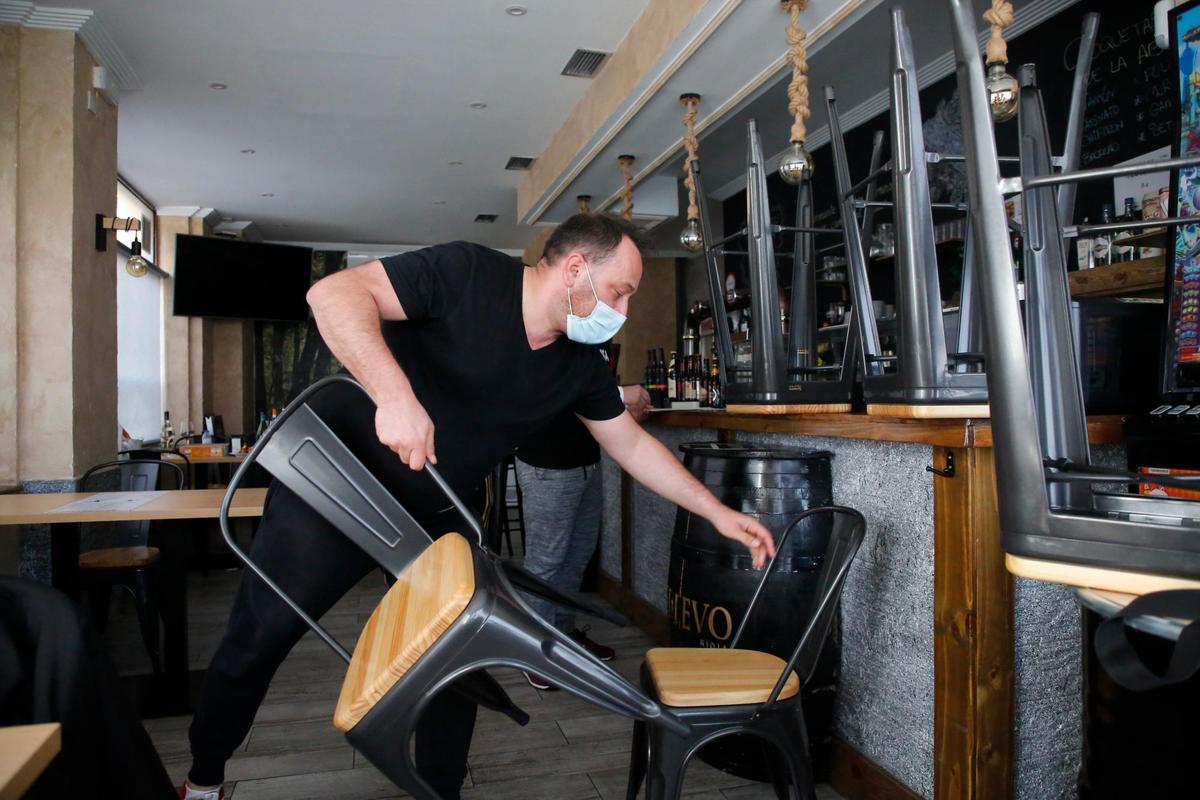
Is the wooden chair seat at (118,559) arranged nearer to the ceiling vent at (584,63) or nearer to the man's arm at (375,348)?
the man's arm at (375,348)

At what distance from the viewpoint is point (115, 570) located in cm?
350

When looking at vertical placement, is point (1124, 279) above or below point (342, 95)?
below

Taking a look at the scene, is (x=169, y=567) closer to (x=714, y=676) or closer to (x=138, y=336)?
(x=714, y=676)

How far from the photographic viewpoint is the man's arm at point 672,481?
1.75m

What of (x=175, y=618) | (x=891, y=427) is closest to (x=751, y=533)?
(x=891, y=427)

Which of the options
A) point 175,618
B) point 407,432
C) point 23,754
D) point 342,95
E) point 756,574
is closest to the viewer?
point 23,754

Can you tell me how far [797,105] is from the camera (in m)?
3.20

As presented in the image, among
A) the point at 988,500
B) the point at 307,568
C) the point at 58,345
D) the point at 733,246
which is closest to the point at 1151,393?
the point at 988,500

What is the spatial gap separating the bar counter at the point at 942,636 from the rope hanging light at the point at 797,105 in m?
1.22

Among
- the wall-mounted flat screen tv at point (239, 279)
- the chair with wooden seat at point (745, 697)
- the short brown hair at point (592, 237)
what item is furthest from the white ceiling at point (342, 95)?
the chair with wooden seat at point (745, 697)

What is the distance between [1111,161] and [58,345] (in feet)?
16.9

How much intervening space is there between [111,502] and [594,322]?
2125 mm

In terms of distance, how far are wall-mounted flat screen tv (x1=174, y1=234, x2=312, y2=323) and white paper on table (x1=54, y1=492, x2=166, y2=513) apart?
18.9ft

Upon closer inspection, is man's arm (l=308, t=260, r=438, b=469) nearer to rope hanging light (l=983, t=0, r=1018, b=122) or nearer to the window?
rope hanging light (l=983, t=0, r=1018, b=122)
